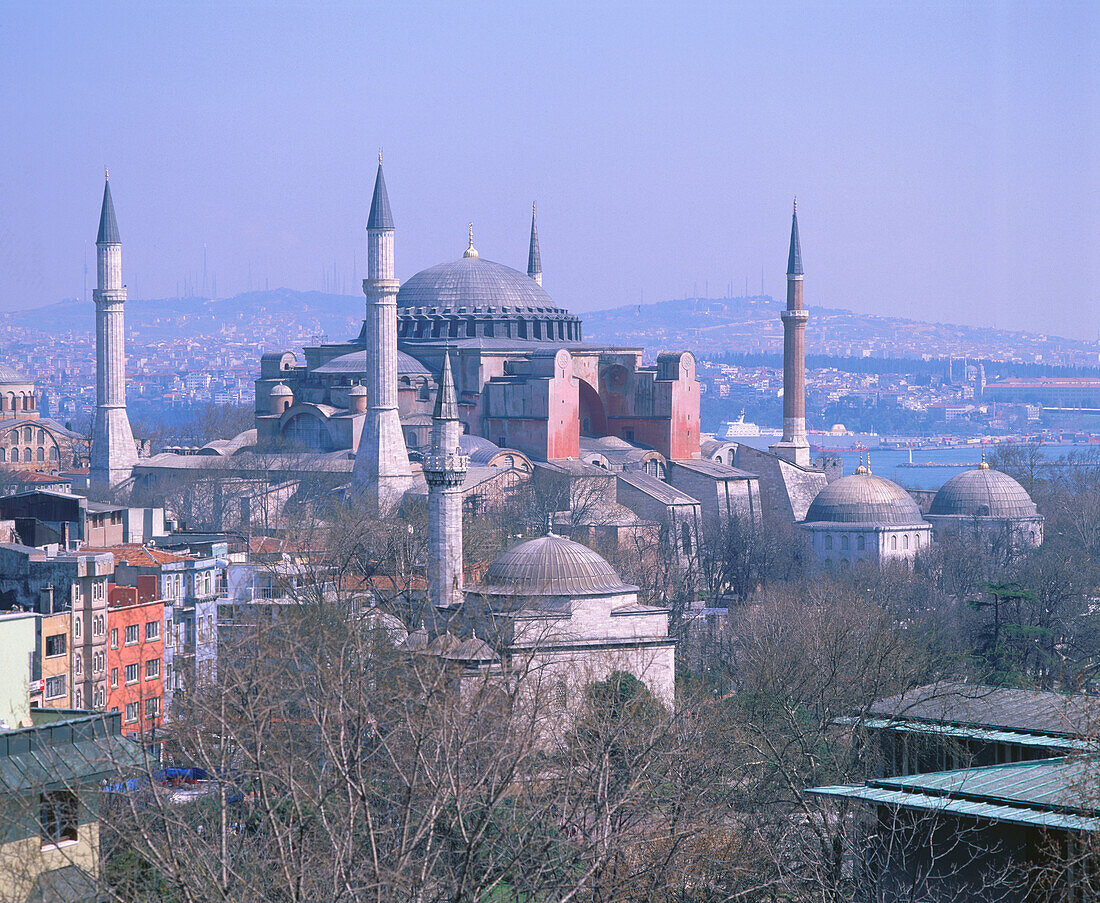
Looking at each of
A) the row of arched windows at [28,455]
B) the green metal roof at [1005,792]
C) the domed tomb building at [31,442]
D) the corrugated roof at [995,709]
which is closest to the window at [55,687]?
the corrugated roof at [995,709]

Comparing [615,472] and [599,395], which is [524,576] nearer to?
[615,472]

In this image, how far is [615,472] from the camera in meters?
44.4

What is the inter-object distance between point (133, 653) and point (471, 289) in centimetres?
2725

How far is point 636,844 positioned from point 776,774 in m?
6.51

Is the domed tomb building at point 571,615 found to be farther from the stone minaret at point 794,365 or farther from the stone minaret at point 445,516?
the stone minaret at point 794,365

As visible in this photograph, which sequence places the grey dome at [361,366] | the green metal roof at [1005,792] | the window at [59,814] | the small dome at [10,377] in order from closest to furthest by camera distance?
the window at [59,814] → the green metal roof at [1005,792] → the grey dome at [361,366] → the small dome at [10,377]

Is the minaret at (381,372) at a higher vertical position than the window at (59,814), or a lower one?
higher

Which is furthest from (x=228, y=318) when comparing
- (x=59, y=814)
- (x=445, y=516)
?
(x=59, y=814)

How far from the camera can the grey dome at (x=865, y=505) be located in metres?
43.2

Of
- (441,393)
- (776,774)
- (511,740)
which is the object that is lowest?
(776,774)

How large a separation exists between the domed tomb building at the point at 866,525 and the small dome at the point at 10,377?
103 feet

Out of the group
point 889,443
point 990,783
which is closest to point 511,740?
point 990,783

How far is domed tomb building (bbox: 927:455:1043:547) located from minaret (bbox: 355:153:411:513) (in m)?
12.2

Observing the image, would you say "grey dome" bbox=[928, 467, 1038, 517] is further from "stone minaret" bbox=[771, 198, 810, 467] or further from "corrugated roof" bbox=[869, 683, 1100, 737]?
"corrugated roof" bbox=[869, 683, 1100, 737]
